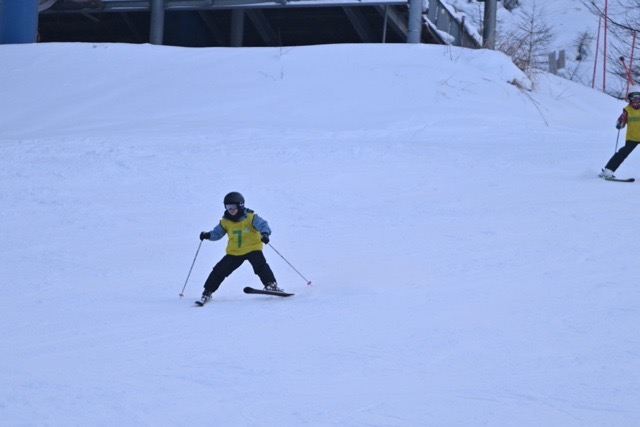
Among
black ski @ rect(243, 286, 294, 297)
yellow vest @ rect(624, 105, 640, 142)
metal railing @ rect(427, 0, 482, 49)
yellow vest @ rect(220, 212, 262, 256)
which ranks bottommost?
black ski @ rect(243, 286, 294, 297)

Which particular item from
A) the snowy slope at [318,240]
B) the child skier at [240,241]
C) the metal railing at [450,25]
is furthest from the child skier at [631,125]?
the metal railing at [450,25]

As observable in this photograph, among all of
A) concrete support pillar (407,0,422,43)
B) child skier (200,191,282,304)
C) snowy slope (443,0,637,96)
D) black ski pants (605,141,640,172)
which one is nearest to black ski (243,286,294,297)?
child skier (200,191,282,304)

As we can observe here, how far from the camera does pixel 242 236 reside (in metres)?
8.91

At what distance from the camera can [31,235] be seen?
431 inches

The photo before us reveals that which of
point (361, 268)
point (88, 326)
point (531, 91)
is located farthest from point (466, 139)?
point (88, 326)

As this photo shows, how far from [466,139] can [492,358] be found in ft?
29.6

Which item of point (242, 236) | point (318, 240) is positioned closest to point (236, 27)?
point (318, 240)

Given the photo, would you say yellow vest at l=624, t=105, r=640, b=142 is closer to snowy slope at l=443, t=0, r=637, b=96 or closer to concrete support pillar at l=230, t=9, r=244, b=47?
concrete support pillar at l=230, t=9, r=244, b=47

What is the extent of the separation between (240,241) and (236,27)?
16.8 meters

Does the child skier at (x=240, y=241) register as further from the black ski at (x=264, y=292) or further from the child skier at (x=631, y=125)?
the child skier at (x=631, y=125)

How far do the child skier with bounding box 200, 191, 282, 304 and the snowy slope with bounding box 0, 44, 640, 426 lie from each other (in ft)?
0.95

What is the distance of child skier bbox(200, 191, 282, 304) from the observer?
A: 8773 mm

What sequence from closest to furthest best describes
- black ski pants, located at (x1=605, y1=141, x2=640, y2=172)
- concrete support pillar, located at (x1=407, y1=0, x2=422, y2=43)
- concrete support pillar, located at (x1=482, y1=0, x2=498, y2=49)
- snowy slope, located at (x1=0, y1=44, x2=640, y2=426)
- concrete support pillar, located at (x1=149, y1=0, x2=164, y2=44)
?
snowy slope, located at (x1=0, y1=44, x2=640, y2=426)
black ski pants, located at (x1=605, y1=141, x2=640, y2=172)
concrete support pillar, located at (x1=407, y1=0, x2=422, y2=43)
concrete support pillar, located at (x1=482, y1=0, x2=498, y2=49)
concrete support pillar, located at (x1=149, y1=0, x2=164, y2=44)

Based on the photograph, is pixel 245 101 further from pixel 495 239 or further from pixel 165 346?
pixel 165 346
